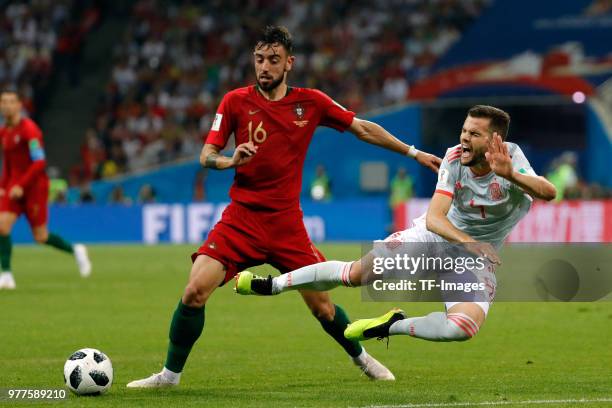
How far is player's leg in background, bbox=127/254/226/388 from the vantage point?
7.94m

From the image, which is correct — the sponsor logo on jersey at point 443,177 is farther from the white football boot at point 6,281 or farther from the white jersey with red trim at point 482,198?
the white football boot at point 6,281

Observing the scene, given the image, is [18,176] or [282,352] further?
[18,176]

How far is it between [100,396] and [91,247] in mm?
Result: 20248

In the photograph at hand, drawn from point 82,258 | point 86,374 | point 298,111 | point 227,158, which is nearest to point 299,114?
point 298,111

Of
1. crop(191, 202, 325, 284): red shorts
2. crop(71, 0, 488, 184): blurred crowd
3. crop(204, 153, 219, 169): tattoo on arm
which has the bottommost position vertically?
crop(191, 202, 325, 284): red shorts

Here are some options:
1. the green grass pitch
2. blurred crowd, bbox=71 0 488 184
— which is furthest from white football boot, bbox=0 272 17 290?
blurred crowd, bbox=71 0 488 184

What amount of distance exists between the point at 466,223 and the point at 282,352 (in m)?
2.83

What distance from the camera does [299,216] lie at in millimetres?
8406

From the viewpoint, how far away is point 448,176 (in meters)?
7.88

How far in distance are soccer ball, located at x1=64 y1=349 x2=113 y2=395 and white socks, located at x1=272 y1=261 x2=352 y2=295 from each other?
1.22 m

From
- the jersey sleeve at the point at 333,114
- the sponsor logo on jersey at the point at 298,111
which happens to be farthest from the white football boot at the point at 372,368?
the sponsor logo on jersey at the point at 298,111

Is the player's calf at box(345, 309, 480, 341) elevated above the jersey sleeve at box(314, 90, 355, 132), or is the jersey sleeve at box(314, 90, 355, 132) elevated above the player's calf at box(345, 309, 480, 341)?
the jersey sleeve at box(314, 90, 355, 132)

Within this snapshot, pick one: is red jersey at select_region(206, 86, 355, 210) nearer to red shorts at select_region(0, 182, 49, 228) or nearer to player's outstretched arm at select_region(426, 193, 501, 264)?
player's outstretched arm at select_region(426, 193, 501, 264)

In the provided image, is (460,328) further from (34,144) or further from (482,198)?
(34,144)
